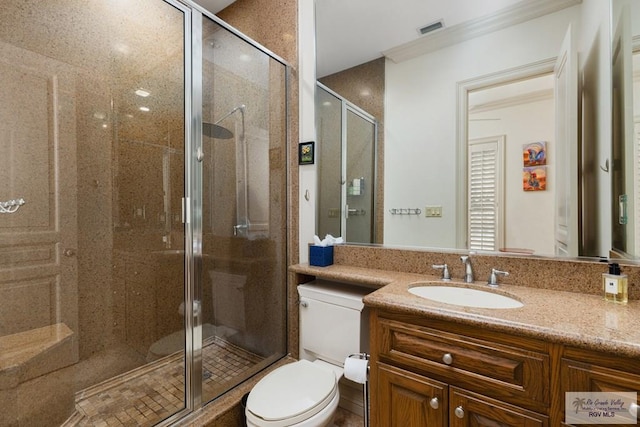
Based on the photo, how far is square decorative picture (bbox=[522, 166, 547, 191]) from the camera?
134 cm

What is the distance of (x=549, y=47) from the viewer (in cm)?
132

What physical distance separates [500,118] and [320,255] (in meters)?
1.21

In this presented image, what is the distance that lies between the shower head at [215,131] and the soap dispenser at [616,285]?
196 centimetres

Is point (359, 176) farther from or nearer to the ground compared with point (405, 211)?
farther from the ground

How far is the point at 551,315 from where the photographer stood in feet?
3.06

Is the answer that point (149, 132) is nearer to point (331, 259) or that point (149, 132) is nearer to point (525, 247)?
point (331, 259)

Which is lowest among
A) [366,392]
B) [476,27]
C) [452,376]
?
[366,392]

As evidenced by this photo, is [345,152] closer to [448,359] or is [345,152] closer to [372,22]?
[372,22]

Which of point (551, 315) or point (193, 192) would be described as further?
point (193, 192)

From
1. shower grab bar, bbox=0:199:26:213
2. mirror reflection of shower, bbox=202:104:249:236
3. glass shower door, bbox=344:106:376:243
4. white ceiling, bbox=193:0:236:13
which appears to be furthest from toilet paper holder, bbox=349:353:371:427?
white ceiling, bbox=193:0:236:13

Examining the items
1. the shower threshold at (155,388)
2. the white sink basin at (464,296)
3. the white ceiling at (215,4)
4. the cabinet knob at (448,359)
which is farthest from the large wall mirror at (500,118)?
the shower threshold at (155,388)

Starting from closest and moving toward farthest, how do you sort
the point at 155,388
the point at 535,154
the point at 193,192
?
the point at 535,154, the point at 193,192, the point at 155,388

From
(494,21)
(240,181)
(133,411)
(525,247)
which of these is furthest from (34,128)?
(525,247)

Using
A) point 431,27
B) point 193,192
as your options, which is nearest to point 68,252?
point 193,192
